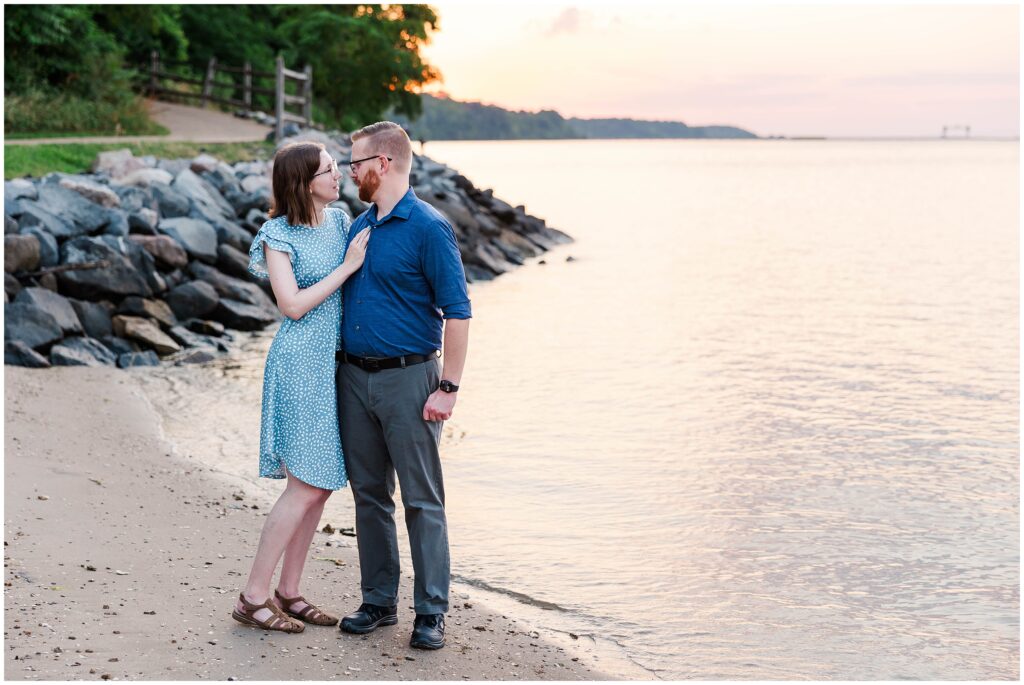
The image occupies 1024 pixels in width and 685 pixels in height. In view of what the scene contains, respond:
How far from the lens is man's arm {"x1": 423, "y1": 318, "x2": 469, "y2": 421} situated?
16.4 ft

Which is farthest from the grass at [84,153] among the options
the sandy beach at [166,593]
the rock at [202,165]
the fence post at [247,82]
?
the sandy beach at [166,593]

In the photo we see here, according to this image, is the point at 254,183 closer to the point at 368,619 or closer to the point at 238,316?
the point at 238,316

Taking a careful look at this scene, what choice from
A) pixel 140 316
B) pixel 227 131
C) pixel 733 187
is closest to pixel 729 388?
pixel 140 316

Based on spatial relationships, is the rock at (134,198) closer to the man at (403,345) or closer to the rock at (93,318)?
the rock at (93,318)

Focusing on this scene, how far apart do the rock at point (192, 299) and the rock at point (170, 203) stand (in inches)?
103

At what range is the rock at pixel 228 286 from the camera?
15.8 metres

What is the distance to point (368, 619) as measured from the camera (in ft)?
17.5

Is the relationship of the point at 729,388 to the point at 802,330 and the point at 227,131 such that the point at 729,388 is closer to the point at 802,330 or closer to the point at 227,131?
the point at 802,330

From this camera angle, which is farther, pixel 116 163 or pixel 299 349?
pixel 116 163

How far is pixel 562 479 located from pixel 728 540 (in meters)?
1.82

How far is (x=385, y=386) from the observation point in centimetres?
502

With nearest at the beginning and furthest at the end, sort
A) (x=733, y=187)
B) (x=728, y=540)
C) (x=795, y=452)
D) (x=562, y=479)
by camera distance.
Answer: (x=728, y=540)
(x=562, y=479)
(x=795, y=452)
(x=733, y=187)

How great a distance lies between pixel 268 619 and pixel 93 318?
913 cm

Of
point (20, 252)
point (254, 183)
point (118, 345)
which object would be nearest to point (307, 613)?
point (118, 345)
